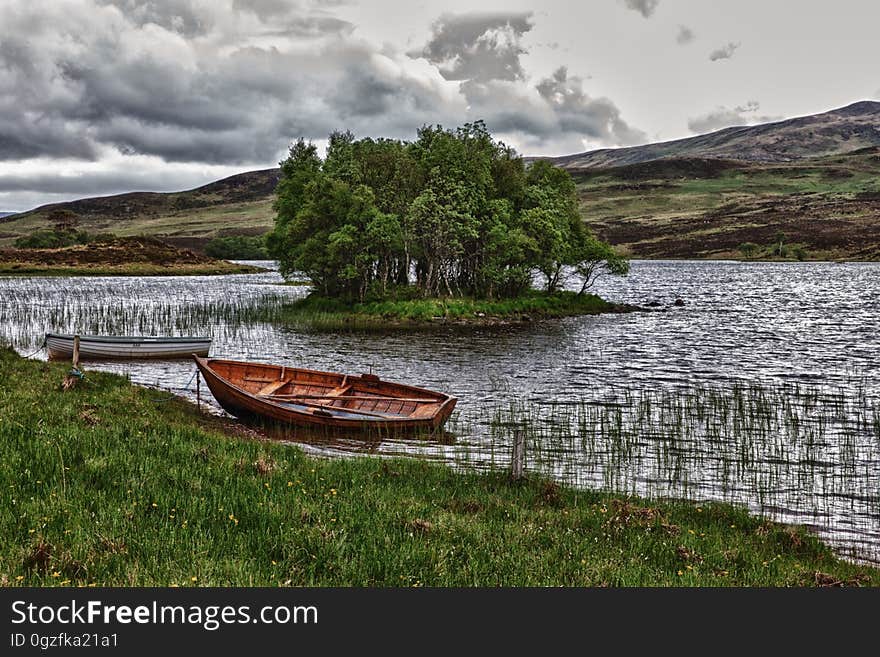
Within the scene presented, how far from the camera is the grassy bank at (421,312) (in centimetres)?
5778

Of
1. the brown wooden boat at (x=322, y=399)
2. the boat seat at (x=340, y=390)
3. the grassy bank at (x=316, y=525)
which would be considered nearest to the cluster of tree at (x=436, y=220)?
the brown wooden boat at (x=322, y=399)

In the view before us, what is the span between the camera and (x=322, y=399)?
77.0ft

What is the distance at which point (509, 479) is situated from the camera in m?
15.0

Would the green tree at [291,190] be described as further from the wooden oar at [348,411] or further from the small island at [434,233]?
the wooden oar at [348,411]

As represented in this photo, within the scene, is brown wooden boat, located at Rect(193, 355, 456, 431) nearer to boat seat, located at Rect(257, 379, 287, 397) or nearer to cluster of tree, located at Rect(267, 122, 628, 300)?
boat seat, located at Rect(257, 379, 287, 397)

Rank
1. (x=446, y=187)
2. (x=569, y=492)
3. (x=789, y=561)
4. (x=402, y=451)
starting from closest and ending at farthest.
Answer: (x=789, y=561), (x=569, y=492), (x=402, y=451), (x=446, y=187)

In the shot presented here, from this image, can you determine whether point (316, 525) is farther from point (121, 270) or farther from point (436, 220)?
point (121, 270)

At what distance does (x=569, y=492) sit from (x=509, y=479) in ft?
4.43

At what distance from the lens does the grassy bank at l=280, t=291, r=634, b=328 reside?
190 feet

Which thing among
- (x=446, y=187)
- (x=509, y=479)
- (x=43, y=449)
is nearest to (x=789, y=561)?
(x=509, y=479)

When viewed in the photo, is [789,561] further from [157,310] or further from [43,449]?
[157,310]

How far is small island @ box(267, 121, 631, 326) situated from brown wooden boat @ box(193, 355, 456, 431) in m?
30.4

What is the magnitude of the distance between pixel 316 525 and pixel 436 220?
50887 millimetres

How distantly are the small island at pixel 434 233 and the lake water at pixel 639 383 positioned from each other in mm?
5924
